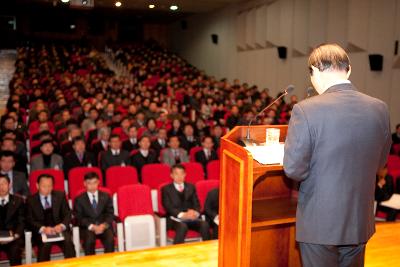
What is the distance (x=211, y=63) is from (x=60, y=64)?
5933 mm

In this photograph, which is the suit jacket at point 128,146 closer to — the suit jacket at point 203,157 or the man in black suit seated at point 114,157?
the man in black suit seated at point 114,157

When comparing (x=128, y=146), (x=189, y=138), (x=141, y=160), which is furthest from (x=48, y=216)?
(x=189, y=138)

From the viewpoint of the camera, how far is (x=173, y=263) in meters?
2.84

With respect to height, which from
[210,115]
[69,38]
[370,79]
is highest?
[69,38]

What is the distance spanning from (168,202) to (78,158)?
6.72 ft

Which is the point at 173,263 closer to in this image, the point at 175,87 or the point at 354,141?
the point at 354,141

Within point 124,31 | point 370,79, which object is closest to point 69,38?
point 124,31

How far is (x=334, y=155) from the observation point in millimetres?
1429

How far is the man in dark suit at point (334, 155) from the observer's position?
1424mm

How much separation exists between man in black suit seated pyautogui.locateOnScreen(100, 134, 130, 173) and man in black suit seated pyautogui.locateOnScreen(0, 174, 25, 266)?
75.0 inches

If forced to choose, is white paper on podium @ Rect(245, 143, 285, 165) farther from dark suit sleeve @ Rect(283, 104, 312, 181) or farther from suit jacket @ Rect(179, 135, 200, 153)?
suit jacket @ Rect(179, 135, 200, 153)

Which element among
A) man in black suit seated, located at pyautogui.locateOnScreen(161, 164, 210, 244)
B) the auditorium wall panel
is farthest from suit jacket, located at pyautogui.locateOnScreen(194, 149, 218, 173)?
the auditorium wall panel

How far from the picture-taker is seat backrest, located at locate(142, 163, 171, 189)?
5.10 metres

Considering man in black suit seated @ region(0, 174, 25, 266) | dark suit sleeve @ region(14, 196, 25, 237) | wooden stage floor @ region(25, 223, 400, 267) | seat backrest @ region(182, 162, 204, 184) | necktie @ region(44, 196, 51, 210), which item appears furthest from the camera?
seat backrest @ region(182, 162, 204, 184)
